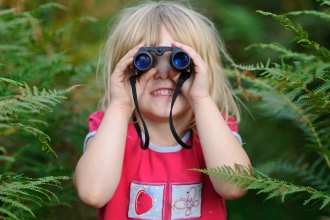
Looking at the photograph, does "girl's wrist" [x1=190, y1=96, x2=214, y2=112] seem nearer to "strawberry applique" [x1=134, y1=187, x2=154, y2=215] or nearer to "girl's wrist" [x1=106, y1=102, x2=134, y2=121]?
"girl's wrist" [x1=106, y1=102, x2=134, y2=121]

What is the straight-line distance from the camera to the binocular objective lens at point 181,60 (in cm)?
189

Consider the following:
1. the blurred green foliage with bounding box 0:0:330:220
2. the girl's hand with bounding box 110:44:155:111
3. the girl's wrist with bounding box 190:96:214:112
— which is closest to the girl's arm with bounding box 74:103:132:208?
the girl's hand with bounding box 110:44:155:111

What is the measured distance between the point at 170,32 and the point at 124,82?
314 millimetres

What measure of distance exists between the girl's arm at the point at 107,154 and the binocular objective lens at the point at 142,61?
1.8 inches

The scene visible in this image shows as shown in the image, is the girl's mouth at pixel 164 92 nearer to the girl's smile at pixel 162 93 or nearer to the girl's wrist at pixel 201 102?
the girl's smile at pixel 162 93

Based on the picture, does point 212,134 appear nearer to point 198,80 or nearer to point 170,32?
point 198,80

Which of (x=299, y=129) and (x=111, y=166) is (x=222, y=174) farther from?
(x=299, y=129)

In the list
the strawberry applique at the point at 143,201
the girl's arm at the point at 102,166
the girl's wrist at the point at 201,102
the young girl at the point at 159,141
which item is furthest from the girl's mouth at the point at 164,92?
the strawberry applique at the point at 143,201

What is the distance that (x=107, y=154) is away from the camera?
1873 mm

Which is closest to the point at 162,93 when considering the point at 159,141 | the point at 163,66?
the point at 163,66

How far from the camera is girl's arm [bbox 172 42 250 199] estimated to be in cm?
187

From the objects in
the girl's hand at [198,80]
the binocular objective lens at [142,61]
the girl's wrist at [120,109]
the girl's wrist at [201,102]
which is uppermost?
the binocular objective lens at [142,61]

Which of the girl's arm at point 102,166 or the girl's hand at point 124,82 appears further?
the girl's hand at point 124,82

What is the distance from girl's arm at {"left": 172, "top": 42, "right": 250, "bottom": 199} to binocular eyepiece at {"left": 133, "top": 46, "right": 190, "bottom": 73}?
4cm
